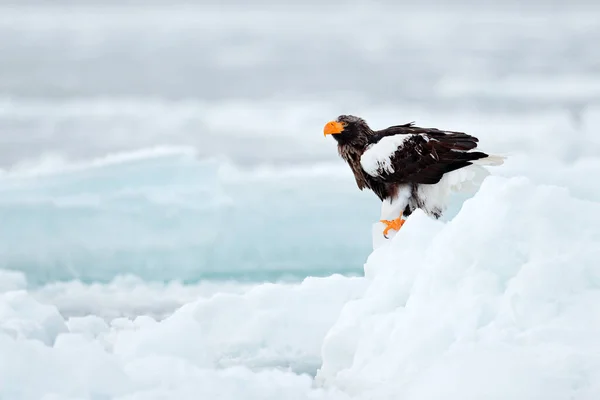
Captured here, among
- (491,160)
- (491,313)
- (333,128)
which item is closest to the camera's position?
(491,313)

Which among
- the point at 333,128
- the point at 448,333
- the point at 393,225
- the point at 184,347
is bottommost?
the point at 448,333

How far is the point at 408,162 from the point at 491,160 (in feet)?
1.80

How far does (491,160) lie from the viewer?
6.21m

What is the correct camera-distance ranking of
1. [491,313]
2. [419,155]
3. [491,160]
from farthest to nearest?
[419,155] → [491,160] → [491,313]

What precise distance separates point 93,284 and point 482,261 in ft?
22.1

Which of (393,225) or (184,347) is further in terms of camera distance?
(184,347)

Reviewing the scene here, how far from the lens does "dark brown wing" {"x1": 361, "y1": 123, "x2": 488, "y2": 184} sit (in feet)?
20.6

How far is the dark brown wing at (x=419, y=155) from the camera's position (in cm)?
627

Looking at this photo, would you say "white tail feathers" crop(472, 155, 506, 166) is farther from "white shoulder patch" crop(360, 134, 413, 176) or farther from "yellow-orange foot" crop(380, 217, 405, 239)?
"yellow-orange foot" crop(380, 217, 405, 239)

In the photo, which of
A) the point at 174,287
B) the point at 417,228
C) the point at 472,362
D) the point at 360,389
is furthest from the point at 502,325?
the point at 174,287

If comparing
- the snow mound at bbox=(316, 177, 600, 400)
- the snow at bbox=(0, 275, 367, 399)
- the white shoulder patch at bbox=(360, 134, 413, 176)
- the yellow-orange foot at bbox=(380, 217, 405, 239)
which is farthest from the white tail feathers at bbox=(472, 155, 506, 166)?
the snow at bbox=(0, 275, 367, 399)

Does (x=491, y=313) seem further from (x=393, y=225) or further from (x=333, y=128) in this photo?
(x=333, y=128)

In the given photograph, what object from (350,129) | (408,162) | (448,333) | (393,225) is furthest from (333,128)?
(448,333)

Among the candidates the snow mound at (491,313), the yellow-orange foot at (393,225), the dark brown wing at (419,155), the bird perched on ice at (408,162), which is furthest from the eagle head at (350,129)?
the snow mound at (491,313)
